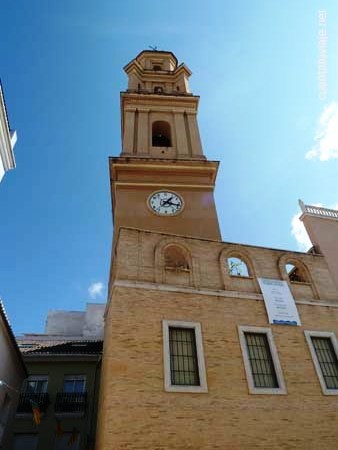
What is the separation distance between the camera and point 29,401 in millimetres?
19688

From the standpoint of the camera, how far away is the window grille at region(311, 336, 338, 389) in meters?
12.5

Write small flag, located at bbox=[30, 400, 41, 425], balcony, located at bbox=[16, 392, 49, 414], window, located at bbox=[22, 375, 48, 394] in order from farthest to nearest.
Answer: window, located at bbox=[22, 375, 48, 394] < balcony, located at bbox=[16, 392, 49, 414] < small flag, located at bbox=[30, 400, 41, 425]

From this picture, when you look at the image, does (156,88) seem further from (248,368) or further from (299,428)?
(299,428)

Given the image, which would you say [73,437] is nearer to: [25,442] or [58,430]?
[58,430]

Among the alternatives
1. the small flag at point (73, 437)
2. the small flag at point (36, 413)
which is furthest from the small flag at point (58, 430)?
the small flag at point (36, 413)

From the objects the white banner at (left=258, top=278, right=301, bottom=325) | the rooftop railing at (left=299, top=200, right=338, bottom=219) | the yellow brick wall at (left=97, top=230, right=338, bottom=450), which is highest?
the rooftop railing at (left=299, top=200, right=338, bottom=219)

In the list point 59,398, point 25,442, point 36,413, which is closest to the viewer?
point 36,413

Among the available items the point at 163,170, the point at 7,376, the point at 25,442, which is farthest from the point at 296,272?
the point at 25,442

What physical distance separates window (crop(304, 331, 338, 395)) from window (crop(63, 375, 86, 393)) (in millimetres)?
13810

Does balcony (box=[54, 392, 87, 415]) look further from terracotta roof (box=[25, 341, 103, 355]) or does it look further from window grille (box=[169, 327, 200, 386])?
window grille (box=[169, 327, 200, 386])

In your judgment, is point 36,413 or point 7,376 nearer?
point 7,376

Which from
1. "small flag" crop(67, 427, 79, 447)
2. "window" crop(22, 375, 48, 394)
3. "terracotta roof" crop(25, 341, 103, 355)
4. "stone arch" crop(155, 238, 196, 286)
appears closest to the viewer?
"stone arch" crop(155, 238, 196, 286)

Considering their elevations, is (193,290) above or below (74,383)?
below

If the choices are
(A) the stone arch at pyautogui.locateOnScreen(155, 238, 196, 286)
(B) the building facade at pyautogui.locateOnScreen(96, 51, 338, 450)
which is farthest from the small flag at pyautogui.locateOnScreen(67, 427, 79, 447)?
(A) the stone arch at pyautogui.locateOnScreen(155, 238, 196, 286)
